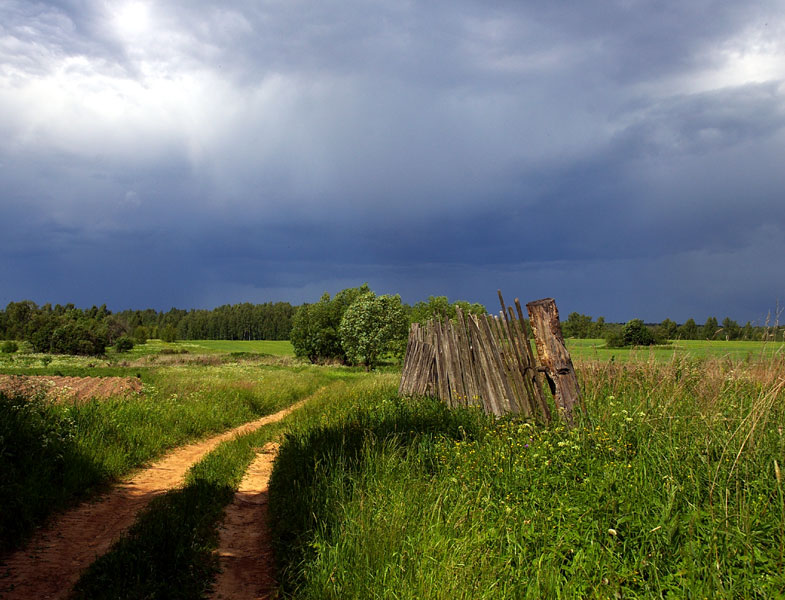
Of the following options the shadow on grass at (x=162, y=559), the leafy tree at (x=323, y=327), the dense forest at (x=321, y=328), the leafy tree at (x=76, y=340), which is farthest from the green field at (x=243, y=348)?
the shadow on grass at (x=162, y=559)

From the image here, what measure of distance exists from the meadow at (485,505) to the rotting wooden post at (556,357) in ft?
1.32

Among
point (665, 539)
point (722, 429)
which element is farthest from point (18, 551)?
point (722, 429)

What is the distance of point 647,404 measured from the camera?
22.6 ft

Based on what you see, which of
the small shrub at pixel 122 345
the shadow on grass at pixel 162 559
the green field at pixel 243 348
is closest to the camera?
the shadow on grass at pixel 162 559

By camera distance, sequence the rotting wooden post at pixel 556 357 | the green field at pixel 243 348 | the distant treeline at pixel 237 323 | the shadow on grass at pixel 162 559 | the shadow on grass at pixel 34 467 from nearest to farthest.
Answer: the shadow on grass at pixel 162 559 < the shadow on grass at pixel 34 467 < the rotting wooden post at pixel 556 357 < the green field at pixel 243 348 < the distant treeline at pixel 237 323

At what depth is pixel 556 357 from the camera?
21.4 ft

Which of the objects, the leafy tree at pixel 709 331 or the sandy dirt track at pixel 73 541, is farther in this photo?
the leafy tree at pixel 709 331

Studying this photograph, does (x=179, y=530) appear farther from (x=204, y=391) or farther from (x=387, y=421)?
(x=204, y=391)

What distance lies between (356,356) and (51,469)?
114 feet

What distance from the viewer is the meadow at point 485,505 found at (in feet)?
10.8

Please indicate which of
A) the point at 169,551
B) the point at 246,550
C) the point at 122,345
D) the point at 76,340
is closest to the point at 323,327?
the point at 76,340

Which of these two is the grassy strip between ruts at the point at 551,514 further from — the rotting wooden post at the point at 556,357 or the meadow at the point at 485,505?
the rotting wooden post at the point at 556,357

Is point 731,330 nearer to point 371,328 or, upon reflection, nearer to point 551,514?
point 551,514

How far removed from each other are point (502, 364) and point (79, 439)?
690 cm
